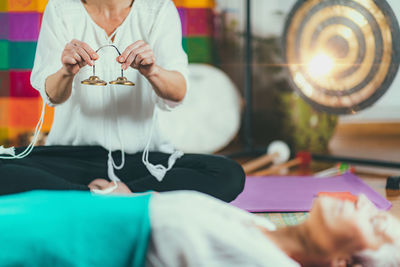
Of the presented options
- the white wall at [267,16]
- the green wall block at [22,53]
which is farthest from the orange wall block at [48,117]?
the white wall at [267,16]

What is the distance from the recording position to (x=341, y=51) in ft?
6.11

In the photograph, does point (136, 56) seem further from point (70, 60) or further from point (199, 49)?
point (199, 49)

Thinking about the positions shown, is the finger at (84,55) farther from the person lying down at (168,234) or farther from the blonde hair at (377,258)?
the blonde hair at (377,258)

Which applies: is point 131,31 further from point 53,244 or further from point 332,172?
point 332,172

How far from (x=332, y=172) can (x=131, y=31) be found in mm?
1016

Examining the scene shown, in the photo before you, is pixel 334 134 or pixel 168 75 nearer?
pixel 168 75

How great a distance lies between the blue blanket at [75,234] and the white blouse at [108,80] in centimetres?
47

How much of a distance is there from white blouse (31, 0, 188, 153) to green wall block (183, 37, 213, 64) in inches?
33.6

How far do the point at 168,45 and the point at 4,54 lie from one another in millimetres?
732

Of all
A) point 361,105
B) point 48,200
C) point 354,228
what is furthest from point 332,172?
point 48,200

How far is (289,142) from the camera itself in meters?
2.21

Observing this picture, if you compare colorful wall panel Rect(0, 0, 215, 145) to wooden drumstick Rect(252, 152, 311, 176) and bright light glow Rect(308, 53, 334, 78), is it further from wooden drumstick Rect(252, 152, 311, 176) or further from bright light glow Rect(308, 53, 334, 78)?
wooden drumstick Rect(252, 152, 311, 176)

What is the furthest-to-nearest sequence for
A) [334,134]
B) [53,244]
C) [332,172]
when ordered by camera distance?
[334,134]
[332,172]
[53,244]

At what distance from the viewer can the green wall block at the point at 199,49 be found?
2.06 metres
